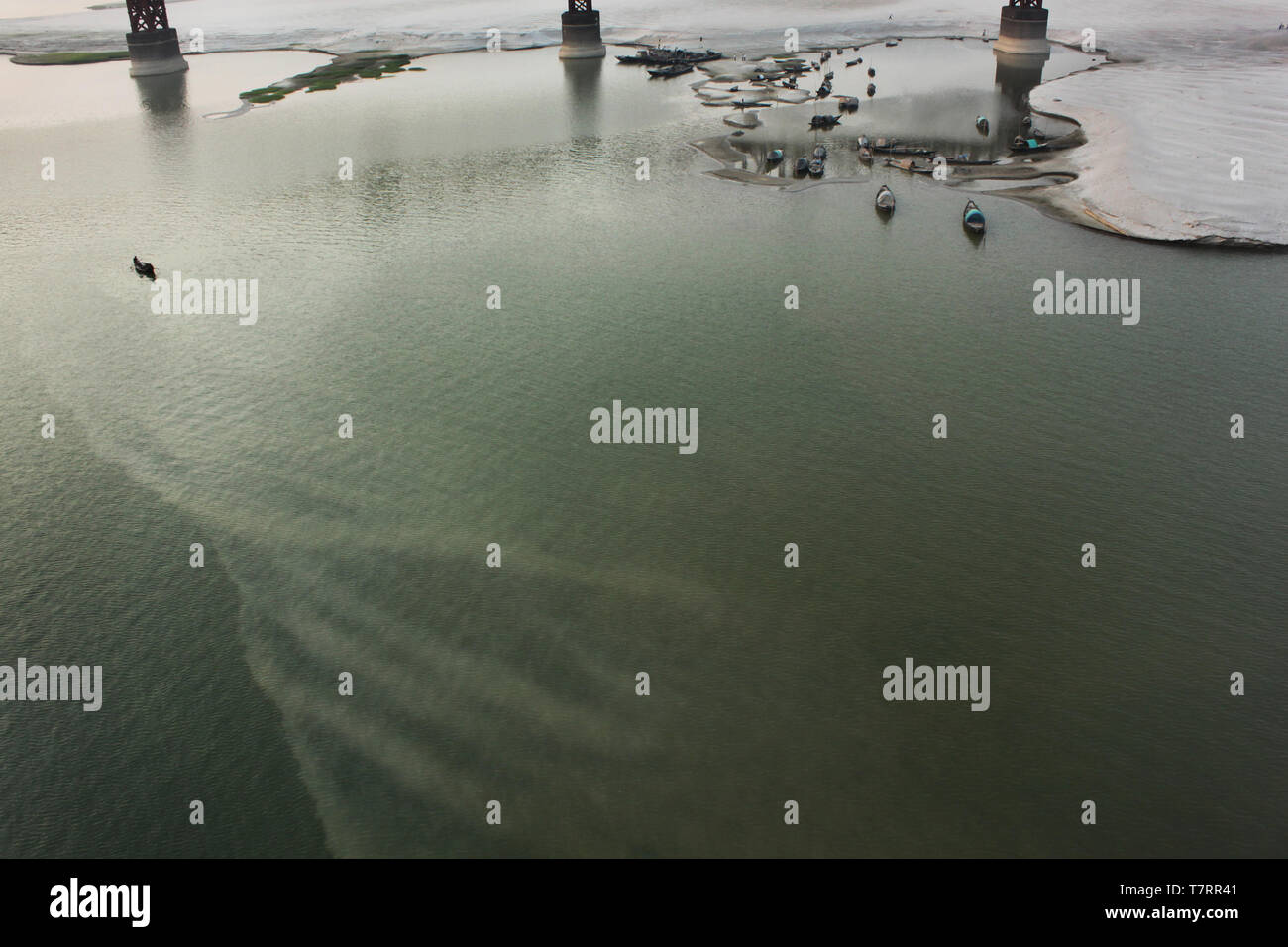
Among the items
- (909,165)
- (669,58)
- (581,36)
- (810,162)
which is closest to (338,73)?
(581,36)

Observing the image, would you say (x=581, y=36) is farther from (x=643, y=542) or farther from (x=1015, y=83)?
(x=643, y=542)

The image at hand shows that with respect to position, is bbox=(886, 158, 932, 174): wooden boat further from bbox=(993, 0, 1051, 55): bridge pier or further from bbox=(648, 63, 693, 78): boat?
bbox=(993, 0, 1051, 55): bridge pier

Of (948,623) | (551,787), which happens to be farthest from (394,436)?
(948,623)

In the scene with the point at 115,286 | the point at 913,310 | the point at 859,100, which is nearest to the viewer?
the point at 913,310

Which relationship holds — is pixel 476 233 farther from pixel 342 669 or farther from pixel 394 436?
pixel 342 669

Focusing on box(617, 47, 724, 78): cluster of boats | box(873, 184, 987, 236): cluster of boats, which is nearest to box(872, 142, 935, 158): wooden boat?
box(873, 184, 987, 236): cluster of boats

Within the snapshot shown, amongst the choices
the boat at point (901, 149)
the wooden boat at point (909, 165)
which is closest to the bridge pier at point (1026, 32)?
the boat at point (901, 149)

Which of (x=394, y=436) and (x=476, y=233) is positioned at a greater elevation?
(x=476, y=233)

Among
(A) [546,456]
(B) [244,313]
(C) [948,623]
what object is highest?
(B) [244,313]
